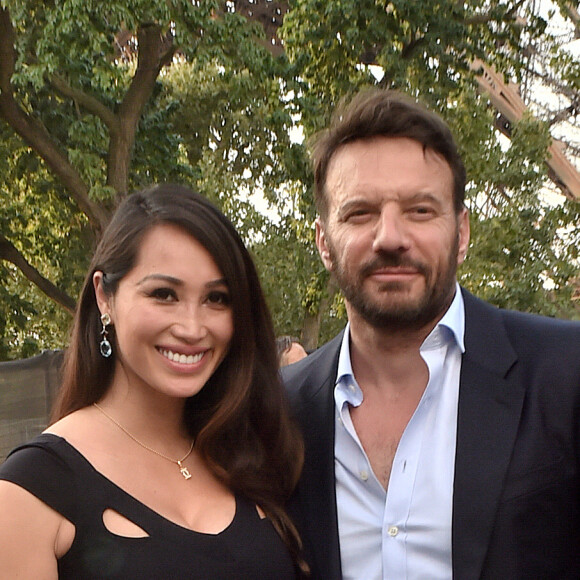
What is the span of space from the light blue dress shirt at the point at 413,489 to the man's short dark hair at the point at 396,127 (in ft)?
1.47

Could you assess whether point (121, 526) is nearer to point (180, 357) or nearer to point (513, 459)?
point (180, 357)

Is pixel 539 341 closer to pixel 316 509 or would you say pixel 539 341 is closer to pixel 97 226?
pixel 316 509

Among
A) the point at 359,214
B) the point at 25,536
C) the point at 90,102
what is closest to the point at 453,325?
the point at 359,214

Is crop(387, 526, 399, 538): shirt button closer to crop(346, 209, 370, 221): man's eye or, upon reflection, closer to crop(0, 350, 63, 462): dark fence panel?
crop(346, 209, 370, 221): man's eye

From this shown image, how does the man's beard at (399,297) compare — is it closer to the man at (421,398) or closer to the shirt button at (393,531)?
the man at (421,398)

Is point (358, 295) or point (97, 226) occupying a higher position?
point (97, 226)

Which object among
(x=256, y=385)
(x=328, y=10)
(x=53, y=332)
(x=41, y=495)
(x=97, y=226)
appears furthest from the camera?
(x=53, y=332)

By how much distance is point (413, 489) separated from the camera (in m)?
2.91

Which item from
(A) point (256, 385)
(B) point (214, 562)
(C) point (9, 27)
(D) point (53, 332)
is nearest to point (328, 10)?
(C) point (9, 27)

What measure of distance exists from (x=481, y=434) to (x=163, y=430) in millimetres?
1105

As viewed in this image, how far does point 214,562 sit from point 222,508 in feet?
0.85

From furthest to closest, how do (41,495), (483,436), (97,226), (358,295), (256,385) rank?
(97,226)
(256,385)
(358,295)
(483,436)
(41,495)

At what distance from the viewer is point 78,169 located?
1389 centimetres

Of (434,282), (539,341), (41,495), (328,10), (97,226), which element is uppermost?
(328,10)
